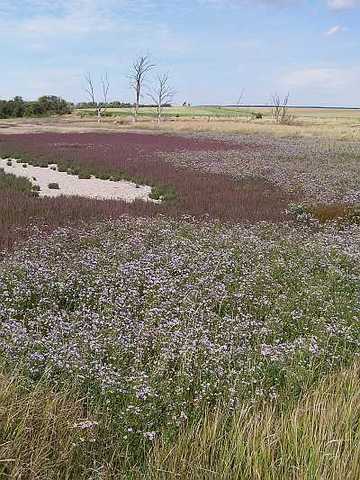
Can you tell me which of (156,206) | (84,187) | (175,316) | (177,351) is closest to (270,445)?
(177,351)

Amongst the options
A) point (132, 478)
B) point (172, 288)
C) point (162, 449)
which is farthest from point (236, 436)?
point (172, 288)

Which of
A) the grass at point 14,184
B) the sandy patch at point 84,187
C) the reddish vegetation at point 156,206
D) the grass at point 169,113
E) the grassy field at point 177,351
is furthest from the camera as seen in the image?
the grass at point 169,113

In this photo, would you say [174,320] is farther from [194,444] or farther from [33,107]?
[33,107]

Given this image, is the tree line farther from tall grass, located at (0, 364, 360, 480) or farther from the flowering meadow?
tall grass, located at (0, 364, 360, 480)

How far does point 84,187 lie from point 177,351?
48.4 ft

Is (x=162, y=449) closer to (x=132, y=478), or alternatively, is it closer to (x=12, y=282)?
(x=132, y=478)

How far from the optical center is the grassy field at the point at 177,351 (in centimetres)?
338

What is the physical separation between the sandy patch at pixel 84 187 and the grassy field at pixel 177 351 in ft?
16.4

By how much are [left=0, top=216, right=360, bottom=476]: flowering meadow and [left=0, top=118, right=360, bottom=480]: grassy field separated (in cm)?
3

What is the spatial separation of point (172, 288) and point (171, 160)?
21.1 m

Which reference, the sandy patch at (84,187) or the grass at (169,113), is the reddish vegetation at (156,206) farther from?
the grass at (169,113)

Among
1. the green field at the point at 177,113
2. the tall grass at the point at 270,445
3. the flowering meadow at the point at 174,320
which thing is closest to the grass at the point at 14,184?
the flowering meadow at the point at 174,320

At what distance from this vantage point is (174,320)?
17.3 feet

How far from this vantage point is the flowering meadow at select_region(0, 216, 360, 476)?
4.08 m
